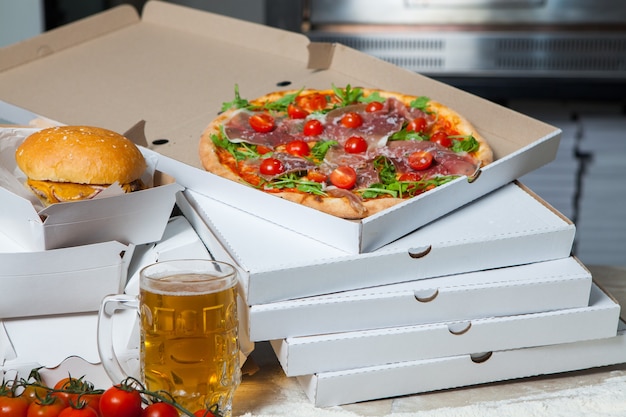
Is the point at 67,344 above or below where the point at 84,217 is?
below

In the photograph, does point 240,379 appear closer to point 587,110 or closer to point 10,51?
point 10,51

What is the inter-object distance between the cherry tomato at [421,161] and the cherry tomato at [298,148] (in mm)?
204

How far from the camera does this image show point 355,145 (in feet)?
5.88

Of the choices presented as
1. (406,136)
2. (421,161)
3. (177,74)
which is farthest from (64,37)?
(421,161)

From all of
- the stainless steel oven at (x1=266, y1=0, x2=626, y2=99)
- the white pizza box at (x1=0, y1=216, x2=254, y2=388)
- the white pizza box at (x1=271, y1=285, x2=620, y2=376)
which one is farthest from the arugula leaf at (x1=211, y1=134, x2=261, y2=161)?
the stainless steel oven at (x1=266, y1=0, x2=626, y2=99)

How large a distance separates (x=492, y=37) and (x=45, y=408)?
7.30 feet

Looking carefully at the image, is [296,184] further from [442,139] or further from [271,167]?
[442,139]

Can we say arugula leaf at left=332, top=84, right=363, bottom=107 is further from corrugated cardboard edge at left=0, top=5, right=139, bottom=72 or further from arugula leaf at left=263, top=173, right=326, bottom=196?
corrugated cardboard edge at left=0, top=5, right=139, bottom=72

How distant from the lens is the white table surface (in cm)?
129

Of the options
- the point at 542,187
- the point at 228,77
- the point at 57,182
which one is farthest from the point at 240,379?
the point at 542,187

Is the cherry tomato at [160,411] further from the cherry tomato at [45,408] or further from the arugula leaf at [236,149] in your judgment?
the arugula leaf at [236,149]

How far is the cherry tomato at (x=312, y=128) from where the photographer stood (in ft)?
6.19

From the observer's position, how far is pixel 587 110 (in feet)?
10.2

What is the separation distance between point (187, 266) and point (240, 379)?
0.18 metres
